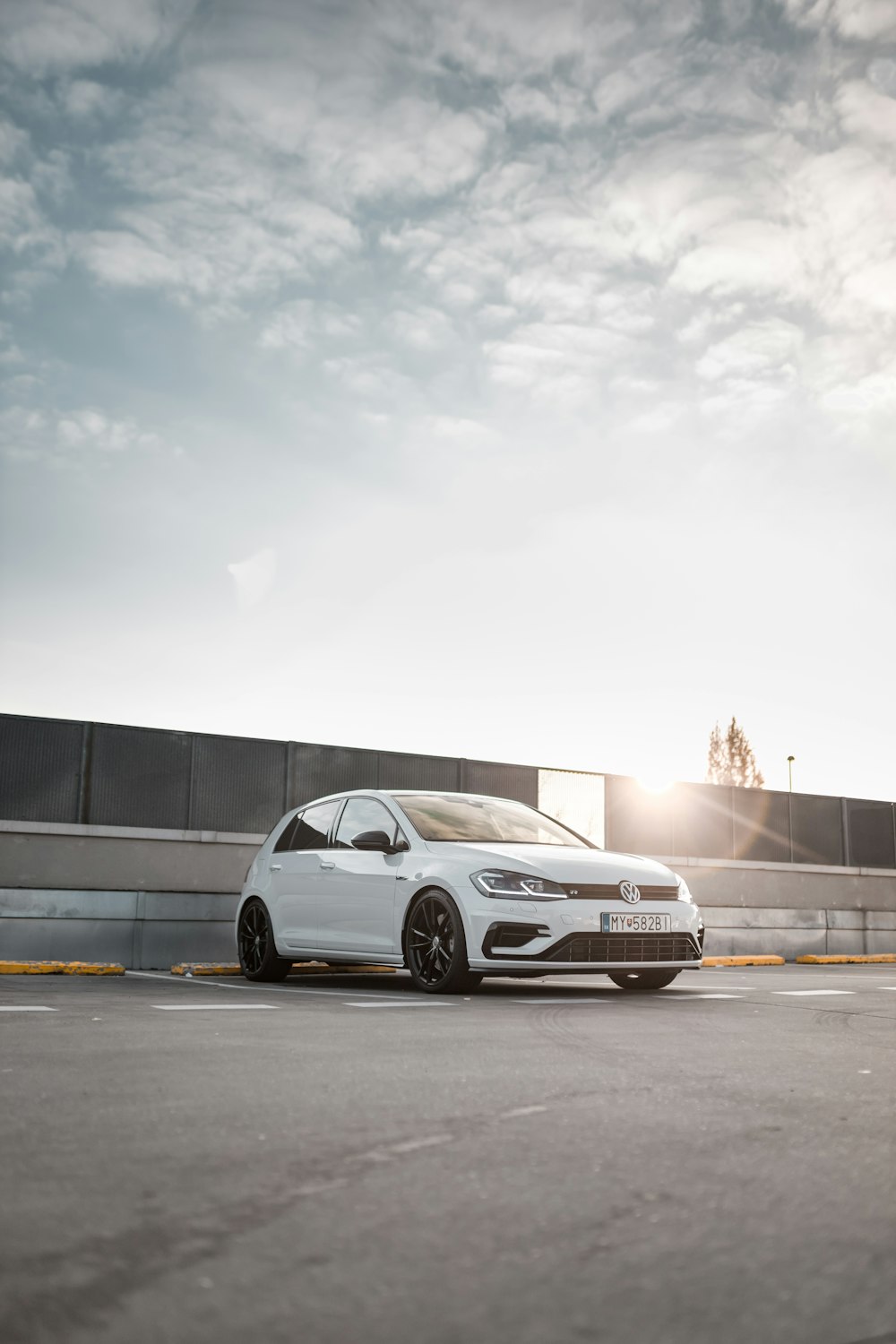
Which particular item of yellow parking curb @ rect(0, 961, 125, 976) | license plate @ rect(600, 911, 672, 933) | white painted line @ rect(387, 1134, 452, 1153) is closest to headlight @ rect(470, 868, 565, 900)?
license plate @ rect(600, 911, 672, 933)

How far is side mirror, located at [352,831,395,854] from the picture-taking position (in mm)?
9953

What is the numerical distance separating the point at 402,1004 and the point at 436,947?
112cm

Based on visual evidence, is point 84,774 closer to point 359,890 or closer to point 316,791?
point 316,791

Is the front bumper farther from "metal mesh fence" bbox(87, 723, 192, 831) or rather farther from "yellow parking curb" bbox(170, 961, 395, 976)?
Result: "metal mesh fence" bbox(87, 723, 192, 831)

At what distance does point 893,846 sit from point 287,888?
13.9 meters

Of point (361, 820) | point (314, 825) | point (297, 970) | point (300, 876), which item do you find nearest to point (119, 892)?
point (297, 970)

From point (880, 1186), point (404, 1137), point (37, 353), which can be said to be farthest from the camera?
point (37, 353)

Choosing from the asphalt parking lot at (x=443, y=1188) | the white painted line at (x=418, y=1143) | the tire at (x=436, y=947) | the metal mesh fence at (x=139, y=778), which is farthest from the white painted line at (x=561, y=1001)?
the metal mesh fence at (x=139, y=778)

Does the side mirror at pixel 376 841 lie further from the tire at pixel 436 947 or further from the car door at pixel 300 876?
the car door at pixel 300 876

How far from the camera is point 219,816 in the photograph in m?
15.4

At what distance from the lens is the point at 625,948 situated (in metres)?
9.41

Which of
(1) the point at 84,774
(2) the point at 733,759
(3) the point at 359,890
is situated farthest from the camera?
(2) the point at 733,759

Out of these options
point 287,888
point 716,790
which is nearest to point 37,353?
point 287,888

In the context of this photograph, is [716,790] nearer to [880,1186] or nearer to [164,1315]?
[880,1186]
